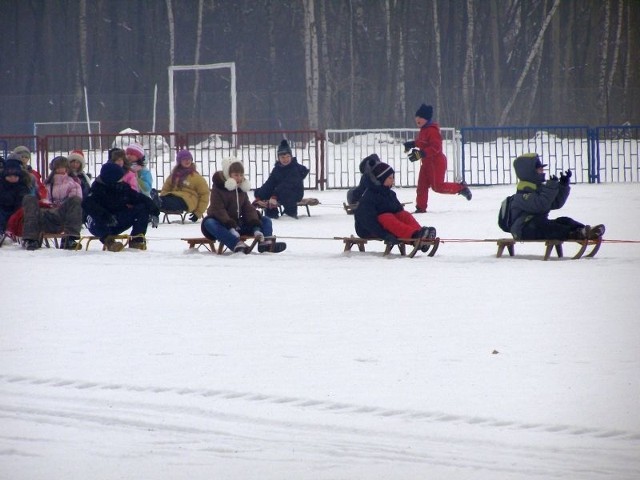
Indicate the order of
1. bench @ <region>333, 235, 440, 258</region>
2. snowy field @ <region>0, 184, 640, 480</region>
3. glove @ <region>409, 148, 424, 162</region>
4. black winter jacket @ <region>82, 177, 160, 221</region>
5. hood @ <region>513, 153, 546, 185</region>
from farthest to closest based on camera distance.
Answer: glove @ <region>409, 148, 424, 162</region>
black winter jacket @ <region>82, 177, 160, 221</region>
bench @ <region>333, 235, 440, 258</region>
hood @ <region>513, 153, 546, 185</region>
snowy field @ <region>0, 184, 640, 480</region>

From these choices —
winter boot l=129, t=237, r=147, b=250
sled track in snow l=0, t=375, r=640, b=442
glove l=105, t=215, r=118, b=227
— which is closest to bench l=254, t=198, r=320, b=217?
winter boot l=129, t=237, r=147, b=250

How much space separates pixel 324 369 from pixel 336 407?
85 cm

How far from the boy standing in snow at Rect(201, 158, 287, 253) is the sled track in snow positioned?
567 cm

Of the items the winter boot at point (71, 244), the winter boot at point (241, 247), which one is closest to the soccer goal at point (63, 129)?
the winter boot at point (71, 244)

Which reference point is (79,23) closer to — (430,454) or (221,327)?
(221,327)

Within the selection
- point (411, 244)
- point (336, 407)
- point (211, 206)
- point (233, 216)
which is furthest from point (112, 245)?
point (336, 407)

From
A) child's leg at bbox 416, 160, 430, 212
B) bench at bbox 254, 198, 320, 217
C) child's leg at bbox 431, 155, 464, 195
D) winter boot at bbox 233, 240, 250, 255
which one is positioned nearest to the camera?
winter boot at bbox 233, 240, 250, 255

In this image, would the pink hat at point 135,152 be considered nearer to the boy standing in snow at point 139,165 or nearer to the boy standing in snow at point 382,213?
the boy standing in snow at point 139,165

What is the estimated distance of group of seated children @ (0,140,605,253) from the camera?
443 inches

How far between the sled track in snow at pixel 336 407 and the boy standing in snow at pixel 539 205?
5.65m

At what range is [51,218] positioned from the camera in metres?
13.2

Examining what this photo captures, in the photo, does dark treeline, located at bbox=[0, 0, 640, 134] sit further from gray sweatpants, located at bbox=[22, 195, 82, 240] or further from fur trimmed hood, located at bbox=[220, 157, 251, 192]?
fur trimmed hood, located at bbox=[220, 157, 251, 192]

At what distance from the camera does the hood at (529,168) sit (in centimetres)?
1116

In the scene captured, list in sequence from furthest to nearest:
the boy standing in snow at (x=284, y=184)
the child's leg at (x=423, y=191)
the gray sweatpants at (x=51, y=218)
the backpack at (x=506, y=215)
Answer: the child's leg at (x=423, y=191)
the boy standing in snow at (x=284, y=184)
the gray sweatpants at (x=51, y=218)
the backpack at (x=506, y=215)
